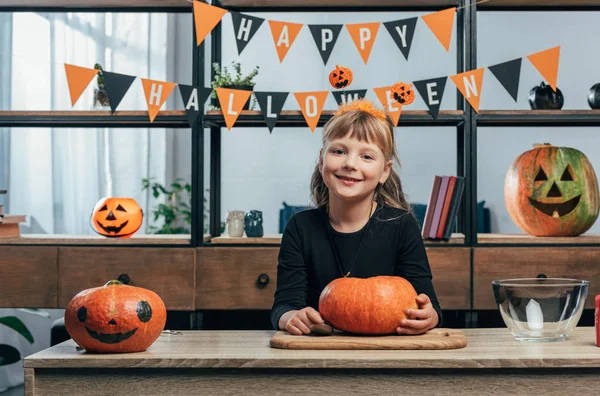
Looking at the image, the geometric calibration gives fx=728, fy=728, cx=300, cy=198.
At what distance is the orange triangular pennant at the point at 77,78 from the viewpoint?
2.49 m

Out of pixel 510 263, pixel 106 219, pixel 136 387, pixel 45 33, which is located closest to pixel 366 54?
pixel 510 263

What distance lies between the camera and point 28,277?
2.52 m

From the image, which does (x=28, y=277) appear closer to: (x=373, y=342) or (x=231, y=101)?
(x=231, y=101)

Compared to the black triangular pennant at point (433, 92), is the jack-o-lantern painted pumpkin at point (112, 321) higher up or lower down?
lower down

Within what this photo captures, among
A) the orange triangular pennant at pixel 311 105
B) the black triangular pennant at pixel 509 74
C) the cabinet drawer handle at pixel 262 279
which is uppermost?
the black triangular pennant at pixel 509 74

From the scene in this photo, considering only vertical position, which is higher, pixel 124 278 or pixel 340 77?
pixel 340 77

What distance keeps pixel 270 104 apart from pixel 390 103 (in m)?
0.42

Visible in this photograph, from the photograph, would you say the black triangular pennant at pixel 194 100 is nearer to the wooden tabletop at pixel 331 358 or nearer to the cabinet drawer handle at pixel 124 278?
the cabinet drawer handle at pixel 124 278

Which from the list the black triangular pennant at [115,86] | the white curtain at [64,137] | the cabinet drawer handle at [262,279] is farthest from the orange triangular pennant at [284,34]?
the white curtain at [64,137]

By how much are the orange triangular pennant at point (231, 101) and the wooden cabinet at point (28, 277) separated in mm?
753

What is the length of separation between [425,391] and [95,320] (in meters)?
0.52

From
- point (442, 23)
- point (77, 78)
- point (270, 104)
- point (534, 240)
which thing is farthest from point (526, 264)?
point (77, 78)

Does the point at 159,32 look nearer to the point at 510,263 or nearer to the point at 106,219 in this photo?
the point at 106,219

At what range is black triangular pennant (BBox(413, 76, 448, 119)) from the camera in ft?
8.16
